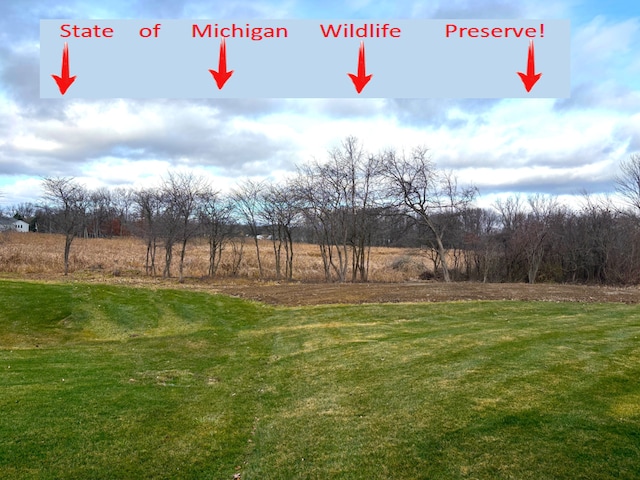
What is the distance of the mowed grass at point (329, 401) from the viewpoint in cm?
418

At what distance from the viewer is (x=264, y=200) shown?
96.4ft

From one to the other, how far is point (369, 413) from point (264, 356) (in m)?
3.93

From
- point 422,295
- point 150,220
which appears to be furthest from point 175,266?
point 422,295

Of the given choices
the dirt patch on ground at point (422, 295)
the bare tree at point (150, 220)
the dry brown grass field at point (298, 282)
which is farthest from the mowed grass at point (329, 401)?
the bare tree at point (150, 220)

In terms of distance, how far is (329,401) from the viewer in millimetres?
6004

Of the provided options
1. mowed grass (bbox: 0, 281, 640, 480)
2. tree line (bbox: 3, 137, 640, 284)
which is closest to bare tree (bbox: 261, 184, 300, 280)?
tree line (bbox: 3, 137, 640, 284)

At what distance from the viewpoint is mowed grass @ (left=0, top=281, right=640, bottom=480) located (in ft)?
13.7

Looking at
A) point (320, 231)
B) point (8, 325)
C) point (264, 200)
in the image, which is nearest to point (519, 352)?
point (8, 325)

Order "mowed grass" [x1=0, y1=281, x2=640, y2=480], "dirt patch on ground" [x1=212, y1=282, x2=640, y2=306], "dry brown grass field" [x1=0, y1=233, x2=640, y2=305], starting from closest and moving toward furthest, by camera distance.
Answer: "mowed grass" [x1=0, y1=281, x2=640, y2=480], "dirt patch on ground" [x1=212, y1=282, x2=640, y2=306], "dry brown grass field" [x1=0, y1=233, x2=640, y2=305]

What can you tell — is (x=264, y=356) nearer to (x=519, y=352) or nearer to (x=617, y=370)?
(x=519, y=352)

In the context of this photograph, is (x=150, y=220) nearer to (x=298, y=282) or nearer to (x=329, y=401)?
(x=298, y=282)

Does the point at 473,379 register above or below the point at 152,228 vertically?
below

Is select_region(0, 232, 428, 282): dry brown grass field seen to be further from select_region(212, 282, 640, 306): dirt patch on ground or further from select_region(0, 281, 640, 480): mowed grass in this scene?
select_region(0, 281, 640, 480): mowed grass

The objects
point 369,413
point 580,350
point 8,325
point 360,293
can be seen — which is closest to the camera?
point 369,413
